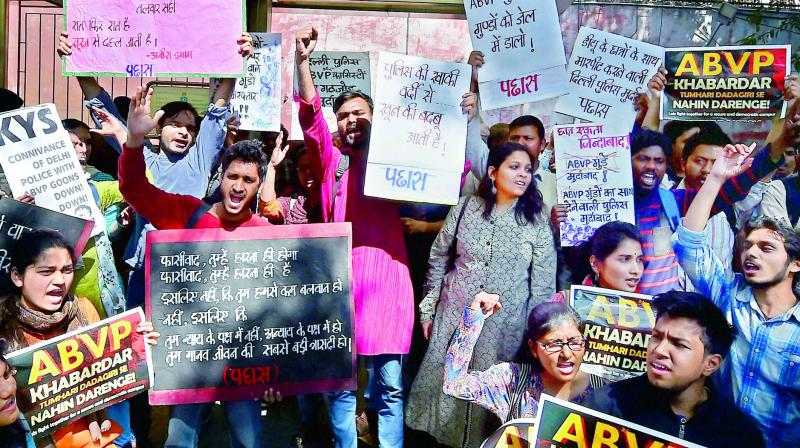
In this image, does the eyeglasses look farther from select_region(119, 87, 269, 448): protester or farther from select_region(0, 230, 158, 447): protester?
select_region(0, 230, 158, 447): protester

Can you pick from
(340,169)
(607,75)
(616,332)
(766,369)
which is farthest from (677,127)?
(340,169)

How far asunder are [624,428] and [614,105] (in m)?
2.27

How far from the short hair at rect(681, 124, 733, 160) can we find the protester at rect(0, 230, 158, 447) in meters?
3.20

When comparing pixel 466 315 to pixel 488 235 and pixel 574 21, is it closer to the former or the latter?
pixel 488 235

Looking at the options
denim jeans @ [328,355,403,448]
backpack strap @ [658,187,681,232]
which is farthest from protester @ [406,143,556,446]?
backpack strap @ [658,187,681,232]

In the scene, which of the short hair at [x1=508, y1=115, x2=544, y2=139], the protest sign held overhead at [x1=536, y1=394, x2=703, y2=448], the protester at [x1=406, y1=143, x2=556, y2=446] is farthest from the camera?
the short hair at [x1=508, y1=115, x2=544, y2=139]

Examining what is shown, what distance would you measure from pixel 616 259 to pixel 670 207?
1.82ft

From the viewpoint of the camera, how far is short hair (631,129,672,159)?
5.20 metres

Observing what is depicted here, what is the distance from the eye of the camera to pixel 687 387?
3.95 metres

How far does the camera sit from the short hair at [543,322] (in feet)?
14.0

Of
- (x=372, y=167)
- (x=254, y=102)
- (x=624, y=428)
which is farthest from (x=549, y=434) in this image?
(x=254, y=102)

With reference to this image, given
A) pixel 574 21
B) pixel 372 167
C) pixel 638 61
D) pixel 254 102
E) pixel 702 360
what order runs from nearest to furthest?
pixel 702 360, pixel 372 167, pixel 638 61, pixel 254 102, pixel 574 21

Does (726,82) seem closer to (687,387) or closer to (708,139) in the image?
(708,139)

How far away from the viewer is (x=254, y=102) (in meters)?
5.84
